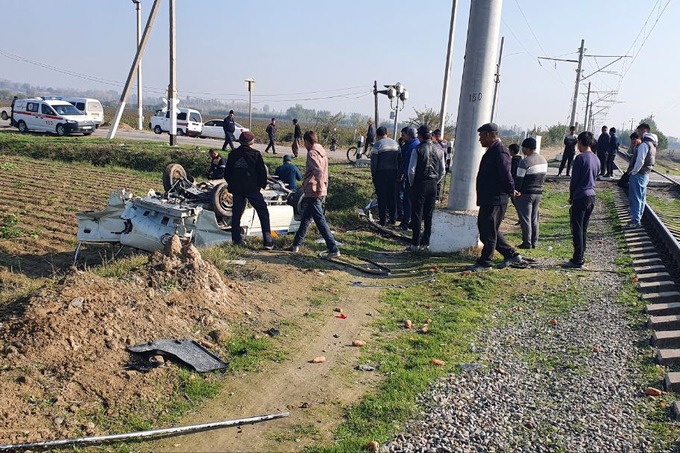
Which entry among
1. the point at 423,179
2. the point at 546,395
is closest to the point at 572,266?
the point at 423,179

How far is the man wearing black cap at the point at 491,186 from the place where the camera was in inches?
305

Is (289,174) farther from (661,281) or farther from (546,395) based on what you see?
(546,395)

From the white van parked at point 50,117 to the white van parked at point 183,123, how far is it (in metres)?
6.00

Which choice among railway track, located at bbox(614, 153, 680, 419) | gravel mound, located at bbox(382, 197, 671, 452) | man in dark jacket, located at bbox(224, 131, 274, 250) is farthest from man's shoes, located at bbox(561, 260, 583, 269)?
man in dark jacket, located at bbox(224, 131, 274, 250)

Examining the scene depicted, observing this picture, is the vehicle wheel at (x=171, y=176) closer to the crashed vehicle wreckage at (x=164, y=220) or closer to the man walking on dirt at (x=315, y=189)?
the crashed vehicle wreckage at (x=164, y=220)

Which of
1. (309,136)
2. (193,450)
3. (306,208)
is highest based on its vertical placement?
(309,136)

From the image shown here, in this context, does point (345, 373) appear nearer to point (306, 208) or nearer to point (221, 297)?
point (221, 297)

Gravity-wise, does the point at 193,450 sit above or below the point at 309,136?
below

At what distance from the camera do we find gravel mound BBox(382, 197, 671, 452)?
3926 mm

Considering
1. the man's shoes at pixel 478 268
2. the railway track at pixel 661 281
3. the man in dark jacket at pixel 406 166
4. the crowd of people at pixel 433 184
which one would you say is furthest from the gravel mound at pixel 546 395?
the man in dark jacket at pixel 406 166

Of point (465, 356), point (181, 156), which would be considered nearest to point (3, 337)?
point (465, 356)

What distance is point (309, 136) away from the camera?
8625mm

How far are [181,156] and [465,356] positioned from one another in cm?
1596

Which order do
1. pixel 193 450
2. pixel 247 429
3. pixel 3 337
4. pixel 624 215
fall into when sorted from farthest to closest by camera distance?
pixel 624 215
pixel 3 337
pixel 247 429
pixel 193 450
